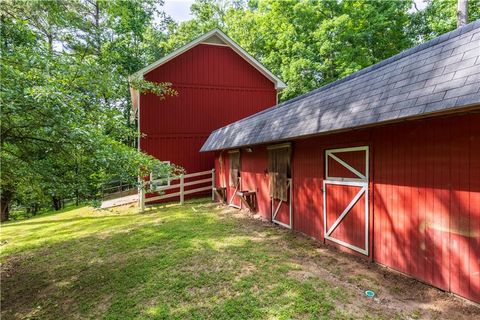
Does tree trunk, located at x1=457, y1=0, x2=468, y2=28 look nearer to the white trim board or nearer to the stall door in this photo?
the stall door

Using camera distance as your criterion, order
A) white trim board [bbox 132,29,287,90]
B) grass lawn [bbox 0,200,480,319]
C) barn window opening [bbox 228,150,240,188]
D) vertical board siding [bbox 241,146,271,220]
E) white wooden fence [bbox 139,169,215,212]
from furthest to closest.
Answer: white trim board [bbox 132,29,287,90] < white wooden fence [bbox 139,169,215,212] < barn window opening [bbox 228,150,240,188] < vertical board siding [bbox 241,146,271,220] < grass lawn [bbox 0,200,480,319]

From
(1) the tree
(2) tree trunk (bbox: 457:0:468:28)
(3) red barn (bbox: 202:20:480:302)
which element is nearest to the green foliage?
(1) the tree

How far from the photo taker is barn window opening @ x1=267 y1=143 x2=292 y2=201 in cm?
651

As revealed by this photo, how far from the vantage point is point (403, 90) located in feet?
11.1

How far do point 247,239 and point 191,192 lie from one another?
6.19m

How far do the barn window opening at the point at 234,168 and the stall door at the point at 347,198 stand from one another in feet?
14.5

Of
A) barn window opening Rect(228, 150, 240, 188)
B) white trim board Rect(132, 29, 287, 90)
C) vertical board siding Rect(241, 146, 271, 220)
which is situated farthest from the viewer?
white trim board Rect(132, 29, 287, 90)

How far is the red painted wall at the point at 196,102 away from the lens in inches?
472

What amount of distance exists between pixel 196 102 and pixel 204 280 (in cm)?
998

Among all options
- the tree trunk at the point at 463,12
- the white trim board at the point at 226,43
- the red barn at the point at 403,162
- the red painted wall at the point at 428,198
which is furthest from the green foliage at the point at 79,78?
the tree trunk at the point at 463,12

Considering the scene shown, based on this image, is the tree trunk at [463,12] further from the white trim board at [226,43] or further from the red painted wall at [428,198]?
the white trim board at [226,43]

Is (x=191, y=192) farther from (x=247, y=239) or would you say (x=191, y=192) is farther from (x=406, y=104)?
(x=406, y=104)

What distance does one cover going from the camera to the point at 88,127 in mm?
3758

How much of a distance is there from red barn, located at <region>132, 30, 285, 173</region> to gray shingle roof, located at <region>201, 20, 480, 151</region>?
24.8 ft
